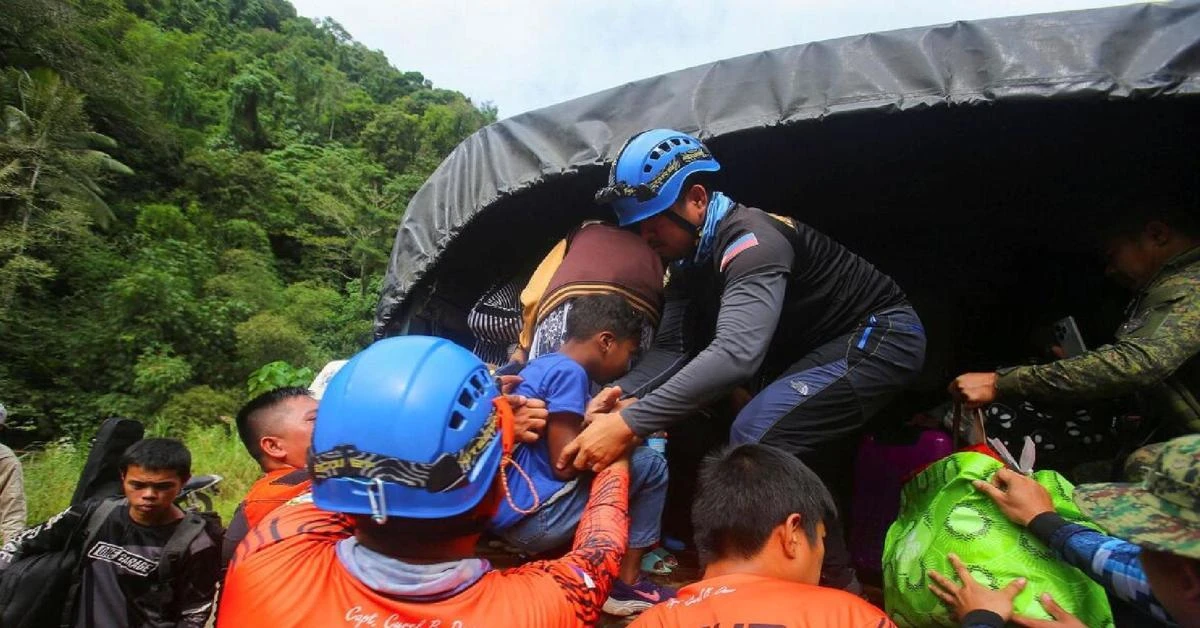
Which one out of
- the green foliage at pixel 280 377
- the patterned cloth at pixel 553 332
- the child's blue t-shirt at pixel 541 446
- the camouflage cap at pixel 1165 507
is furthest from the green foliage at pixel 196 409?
the camouflage cap at pixel 1165 507

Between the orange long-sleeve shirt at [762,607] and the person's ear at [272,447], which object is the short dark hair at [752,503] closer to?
the orange long-sleeve shirt at [762,607]

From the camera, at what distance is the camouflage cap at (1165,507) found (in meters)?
1.29

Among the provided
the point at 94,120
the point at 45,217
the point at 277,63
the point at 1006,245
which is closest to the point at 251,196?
the point at 94,120

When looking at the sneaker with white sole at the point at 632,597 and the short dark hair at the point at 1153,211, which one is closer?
the sneaker with white sole at the point at 632,597

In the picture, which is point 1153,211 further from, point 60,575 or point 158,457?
point 60,575

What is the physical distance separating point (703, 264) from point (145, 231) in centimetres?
2782

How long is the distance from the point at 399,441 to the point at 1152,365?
240cm

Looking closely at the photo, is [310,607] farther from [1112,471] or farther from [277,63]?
[277,63]

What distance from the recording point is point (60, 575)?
3260 mm

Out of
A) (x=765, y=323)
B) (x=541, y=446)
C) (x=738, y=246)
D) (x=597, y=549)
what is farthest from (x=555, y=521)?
(x=738, y=246)

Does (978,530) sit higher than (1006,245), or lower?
lower

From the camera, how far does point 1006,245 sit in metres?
4.25

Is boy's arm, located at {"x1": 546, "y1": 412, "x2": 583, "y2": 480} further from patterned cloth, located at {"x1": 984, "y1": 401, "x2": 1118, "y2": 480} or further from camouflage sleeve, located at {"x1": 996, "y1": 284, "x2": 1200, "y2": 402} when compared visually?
patterned cloth, located at {"x1": 984, "y1": 401, "x2": 1118, "y2": 480}

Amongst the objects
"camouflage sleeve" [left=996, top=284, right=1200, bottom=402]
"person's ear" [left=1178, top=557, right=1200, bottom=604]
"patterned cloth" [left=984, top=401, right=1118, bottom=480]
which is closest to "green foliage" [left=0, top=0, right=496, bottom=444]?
"patterned cloth" [left=984, top=401, right=1118, bottom=480]
